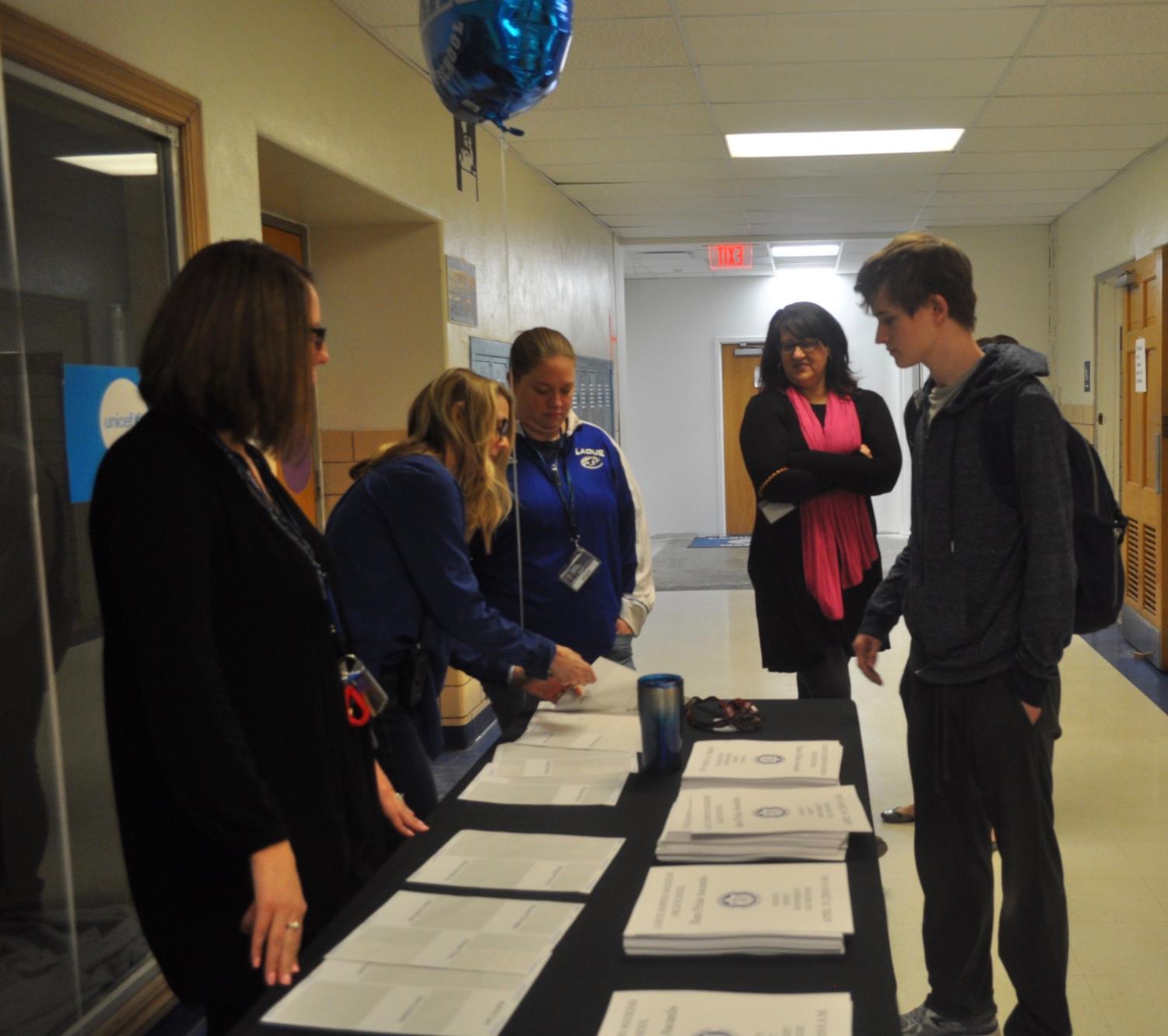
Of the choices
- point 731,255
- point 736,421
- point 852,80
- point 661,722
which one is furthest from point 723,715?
point 736,421

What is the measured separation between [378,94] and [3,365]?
81.1 inches

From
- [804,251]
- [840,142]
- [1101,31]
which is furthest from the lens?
[804,251]

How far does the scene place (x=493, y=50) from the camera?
1884mm

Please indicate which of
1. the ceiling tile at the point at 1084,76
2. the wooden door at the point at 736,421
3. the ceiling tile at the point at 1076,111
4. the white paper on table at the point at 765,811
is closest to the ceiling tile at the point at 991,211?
the ceiling tile at the point at 1076,111

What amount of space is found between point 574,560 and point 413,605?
1.71 feet

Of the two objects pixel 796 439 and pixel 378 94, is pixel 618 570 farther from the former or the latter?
pixel 378 94

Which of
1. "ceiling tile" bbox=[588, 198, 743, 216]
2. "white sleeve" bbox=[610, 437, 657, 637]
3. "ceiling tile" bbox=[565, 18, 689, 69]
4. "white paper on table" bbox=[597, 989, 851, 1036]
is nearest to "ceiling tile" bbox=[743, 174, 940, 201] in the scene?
"ceiling tile" bbox=[588, 198, 743, 216]

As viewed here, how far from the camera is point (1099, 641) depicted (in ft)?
20.0

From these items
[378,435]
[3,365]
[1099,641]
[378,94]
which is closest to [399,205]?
[378,94]

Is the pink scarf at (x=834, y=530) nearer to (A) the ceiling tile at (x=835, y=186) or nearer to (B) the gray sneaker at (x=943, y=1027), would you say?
(B) the gray sneaker at (x=943, y=1027)

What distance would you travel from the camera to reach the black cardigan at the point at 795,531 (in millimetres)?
3000

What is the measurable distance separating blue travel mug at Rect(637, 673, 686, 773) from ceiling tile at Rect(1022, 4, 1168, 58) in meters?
2.84

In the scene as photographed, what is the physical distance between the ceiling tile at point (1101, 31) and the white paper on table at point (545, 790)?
2.98m

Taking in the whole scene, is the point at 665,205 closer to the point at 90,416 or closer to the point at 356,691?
the point at 90,416
